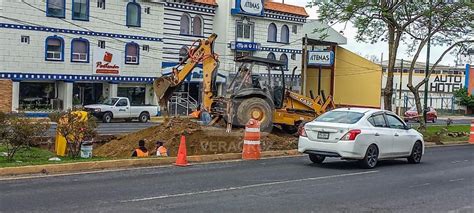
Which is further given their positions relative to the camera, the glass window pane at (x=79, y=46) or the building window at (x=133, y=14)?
the building window at (x=133, y=14)

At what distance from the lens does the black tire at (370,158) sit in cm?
1596

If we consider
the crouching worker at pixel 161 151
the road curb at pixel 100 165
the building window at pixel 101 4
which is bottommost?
the road curb at pixel 100 165

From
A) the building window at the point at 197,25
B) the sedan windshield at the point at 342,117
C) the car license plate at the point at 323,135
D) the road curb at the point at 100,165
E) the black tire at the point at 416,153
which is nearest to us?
the road curb at the point at 100,165

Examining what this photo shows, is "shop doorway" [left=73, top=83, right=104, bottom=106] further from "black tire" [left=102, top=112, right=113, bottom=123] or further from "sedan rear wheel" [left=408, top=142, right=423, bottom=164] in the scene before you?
"sedan rear wheel" [left=408, top=142, right=423, bottom=164]

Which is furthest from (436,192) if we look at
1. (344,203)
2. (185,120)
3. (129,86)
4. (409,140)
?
(129,86)

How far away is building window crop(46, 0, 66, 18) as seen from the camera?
38.8 metres

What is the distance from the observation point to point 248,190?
11844 mm

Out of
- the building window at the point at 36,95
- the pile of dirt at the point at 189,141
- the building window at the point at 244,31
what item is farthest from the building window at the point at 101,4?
the pile of dirt at the point at 189,141

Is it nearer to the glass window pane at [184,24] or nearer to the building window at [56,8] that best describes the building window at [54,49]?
the building window at [56,8]

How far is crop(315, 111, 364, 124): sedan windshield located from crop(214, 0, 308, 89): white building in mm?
29524

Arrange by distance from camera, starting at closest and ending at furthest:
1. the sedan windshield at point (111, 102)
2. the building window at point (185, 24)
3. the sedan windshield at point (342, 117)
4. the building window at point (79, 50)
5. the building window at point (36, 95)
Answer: the sedan windshield at point (342, 117), the sedan windshield at point (111, 102), the building window at point (36, 95), the building window at point (79, 50), the building window at point (185, 24)

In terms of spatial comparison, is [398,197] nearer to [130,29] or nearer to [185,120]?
[185,120]

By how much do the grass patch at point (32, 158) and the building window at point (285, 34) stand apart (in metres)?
37.8

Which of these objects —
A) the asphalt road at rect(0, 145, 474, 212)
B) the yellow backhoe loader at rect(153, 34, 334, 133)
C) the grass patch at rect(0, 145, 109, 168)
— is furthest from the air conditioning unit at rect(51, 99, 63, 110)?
the asphalt road at rect(0, 145, 474, 212)
